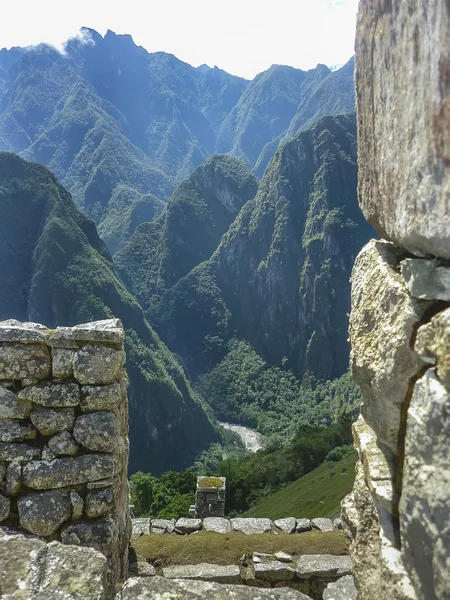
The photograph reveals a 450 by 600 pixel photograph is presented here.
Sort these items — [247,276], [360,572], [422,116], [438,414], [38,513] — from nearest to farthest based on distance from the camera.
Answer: [438,414] < [422,116] < [360,572] < [38,513] < [247,276]

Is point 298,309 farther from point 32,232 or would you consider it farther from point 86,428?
point 86,428

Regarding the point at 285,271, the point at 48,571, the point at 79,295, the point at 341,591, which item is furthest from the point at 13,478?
the point at 285,271

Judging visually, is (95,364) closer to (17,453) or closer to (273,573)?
(17,453)

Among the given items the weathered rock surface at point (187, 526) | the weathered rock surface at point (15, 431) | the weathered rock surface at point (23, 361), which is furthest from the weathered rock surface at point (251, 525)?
the weathered rock surface at point (23, 361)

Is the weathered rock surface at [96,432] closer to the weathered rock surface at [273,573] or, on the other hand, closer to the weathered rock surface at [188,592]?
the weathered rock surface at [188,592]

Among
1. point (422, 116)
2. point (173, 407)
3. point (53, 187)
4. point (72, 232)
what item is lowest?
point (173, 407)

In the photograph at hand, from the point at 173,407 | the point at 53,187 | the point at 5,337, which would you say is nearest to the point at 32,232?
the point at 53,187

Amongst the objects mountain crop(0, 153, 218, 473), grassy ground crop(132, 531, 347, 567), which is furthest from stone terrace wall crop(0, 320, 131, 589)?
mountain crop(0, 153, 218, 473)
